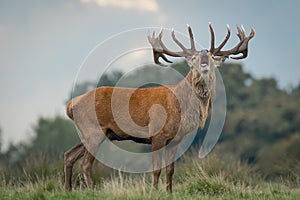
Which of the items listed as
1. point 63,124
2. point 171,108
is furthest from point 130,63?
point 63,124

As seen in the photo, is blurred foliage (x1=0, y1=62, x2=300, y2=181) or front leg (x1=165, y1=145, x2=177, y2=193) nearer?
front leg (x1=165, y1=145, x2=177, y2=193)

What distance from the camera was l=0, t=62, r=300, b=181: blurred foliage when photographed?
32969mm

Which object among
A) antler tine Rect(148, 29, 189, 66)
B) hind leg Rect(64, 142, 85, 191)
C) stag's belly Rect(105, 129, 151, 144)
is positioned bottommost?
hind leg Rect(64, 142, 85, 191)

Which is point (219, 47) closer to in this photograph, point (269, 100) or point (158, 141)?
point (158, 141)

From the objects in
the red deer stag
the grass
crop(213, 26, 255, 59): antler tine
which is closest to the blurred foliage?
the grass

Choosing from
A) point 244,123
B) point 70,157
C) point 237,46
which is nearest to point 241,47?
point 237,46

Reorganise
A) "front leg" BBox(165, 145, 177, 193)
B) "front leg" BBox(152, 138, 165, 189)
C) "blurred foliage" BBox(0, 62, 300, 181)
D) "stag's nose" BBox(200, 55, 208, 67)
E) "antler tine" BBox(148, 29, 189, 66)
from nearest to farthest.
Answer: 1. "stag's nose" BBox(200, 55, 208, 67)
2. "front leg" BBox(152, 138, 165, 189)
3. "front leg" BBox(165, 145, 177, 193)
4. "antler tine" BBox(148, 29, 189, 66)
5. "blurred foliage" BBox(0, 62, 300, 181)

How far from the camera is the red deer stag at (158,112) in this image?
10.1 m

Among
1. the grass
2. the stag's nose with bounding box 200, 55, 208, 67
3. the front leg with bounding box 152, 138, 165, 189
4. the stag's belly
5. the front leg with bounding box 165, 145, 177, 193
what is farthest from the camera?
the stag's belly

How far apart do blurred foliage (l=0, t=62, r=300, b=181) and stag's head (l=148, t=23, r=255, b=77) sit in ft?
62.5

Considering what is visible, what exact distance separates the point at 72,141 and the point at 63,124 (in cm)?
332

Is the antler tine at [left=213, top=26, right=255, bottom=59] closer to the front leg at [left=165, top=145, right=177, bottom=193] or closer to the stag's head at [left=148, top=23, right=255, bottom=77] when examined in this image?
the stag's head at [left=148, top=23, right=255, bottom=77]

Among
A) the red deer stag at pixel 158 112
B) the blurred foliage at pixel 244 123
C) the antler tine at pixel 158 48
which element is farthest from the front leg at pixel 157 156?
the blurred foliage at pixel 244 123

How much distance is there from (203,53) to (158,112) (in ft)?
4.26
